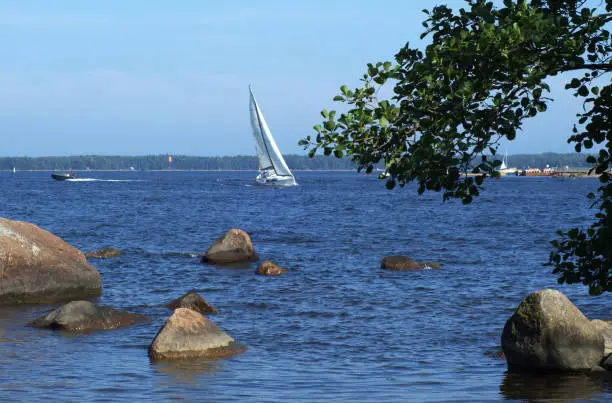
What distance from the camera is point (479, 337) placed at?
19812 millimetres

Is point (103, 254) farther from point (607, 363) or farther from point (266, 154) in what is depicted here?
point (266, 154)

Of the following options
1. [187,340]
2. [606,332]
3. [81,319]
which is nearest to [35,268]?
[81,319]

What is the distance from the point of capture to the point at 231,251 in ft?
118

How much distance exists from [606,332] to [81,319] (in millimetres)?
11103

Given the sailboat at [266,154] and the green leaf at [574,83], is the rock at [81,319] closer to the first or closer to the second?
the green leaf at [574,83]

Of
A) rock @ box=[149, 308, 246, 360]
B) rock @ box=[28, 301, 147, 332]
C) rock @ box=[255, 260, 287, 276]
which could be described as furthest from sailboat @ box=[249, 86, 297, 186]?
rock @ box=[149, 308, 246, 360]

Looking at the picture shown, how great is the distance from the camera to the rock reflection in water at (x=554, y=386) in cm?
1420

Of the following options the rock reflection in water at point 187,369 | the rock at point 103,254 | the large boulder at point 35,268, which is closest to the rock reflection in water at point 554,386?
the rock reflection in water at point 187,369

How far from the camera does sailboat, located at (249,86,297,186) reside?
122 m

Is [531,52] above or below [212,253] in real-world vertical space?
above

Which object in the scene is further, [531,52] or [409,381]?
[409,381]

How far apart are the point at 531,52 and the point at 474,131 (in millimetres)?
923

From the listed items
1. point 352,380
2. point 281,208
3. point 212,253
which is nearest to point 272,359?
point 352,380

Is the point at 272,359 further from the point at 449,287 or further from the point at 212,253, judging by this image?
the point at 212,253
